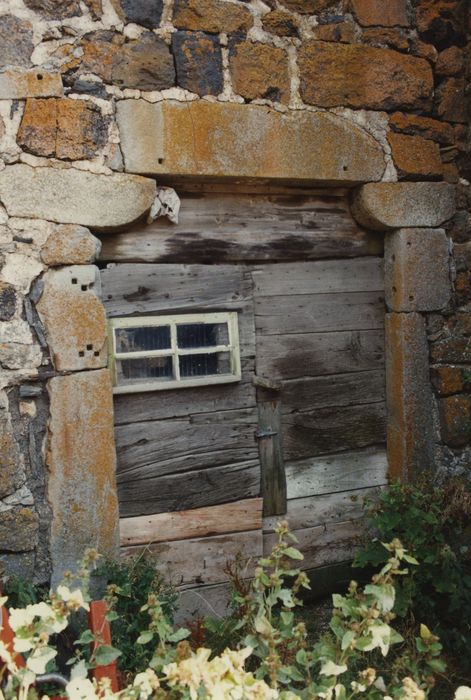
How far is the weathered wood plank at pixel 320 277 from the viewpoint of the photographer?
3.65 meters

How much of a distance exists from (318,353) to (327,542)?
3.52ft

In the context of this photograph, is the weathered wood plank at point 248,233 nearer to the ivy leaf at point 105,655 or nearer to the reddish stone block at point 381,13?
the reddish stone block at point 381,13

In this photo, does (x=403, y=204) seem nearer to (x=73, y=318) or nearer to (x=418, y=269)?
(x=418, y=269)

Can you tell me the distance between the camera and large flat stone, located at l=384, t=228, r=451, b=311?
3752 mm

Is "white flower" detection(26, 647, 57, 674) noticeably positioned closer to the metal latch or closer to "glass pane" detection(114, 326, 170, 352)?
"glass pane" detection(114, 326, 170, 352)

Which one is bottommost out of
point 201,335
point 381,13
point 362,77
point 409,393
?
point 409,393

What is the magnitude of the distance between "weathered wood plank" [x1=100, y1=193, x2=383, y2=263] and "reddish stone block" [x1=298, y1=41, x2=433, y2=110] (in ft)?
1.70

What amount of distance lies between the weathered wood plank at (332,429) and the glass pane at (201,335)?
0.58 metres

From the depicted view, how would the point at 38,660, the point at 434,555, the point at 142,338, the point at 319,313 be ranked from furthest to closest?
the point at 319,313
the point at 142,338
the point at 434,555
the point at 38,660

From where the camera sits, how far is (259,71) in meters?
3.37

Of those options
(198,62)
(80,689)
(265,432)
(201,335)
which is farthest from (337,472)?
(80,689)

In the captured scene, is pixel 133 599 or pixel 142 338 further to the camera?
pixel 142 338

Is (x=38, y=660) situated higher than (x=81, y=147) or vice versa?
(x=81, y=147)

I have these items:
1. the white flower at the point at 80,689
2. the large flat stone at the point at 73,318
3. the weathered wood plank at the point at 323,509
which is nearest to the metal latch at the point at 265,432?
the weathered wood plank at the point at 323,509
